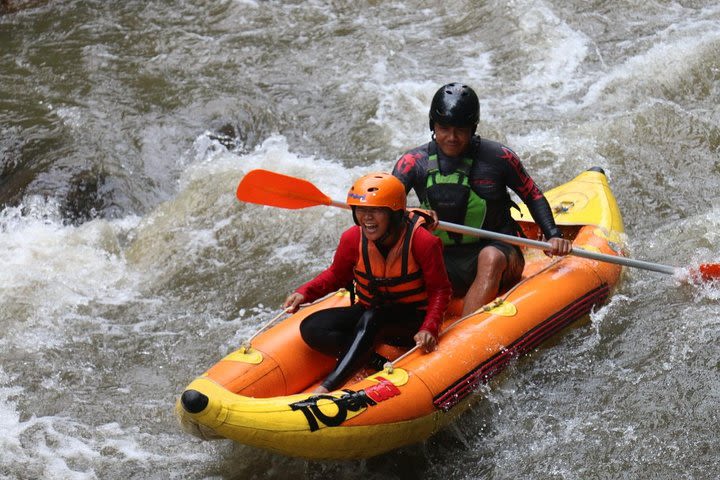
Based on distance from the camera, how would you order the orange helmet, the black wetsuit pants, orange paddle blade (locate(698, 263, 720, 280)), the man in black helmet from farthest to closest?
orange paddle blade (locate(698, 263, 720, 280))
the man in black helmet
the black wetsuit pants
the orange helmet

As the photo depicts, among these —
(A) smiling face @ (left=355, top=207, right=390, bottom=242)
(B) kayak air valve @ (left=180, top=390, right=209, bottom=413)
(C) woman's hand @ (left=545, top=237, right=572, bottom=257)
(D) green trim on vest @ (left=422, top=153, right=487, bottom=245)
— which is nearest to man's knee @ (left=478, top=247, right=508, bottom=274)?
(D) green trim on vest @ (left=422, top=153, right=487, bottom=245)

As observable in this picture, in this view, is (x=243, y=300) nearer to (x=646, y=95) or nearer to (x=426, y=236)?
(x=426, y=236)

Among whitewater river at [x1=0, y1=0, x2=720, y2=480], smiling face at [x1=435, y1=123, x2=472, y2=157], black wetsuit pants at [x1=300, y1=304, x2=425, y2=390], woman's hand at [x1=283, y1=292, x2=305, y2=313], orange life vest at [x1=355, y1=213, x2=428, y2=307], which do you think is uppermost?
smiling face at [x1=435, y1=123, x2=472, y2=157]

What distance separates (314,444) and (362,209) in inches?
38.8

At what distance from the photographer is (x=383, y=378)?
3947mm

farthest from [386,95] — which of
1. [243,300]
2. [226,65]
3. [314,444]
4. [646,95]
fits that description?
[314,444]

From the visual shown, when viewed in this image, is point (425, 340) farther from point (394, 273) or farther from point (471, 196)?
point (471, 196)

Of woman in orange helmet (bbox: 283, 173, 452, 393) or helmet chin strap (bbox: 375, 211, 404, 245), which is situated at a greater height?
→ helmet chin strap (bbox: 375, 211, 404, 245)

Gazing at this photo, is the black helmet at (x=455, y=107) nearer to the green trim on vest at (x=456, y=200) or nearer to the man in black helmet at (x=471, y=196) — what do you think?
the man in black helmet at (x=471, y=196)

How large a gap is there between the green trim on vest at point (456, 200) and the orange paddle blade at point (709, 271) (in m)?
1.35

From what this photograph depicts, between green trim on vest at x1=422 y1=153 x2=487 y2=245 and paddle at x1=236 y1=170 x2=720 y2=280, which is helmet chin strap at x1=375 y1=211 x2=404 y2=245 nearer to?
paddle at x1=236 y1=170 x2=720 y2=280

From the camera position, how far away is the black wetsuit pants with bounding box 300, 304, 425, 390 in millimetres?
4191

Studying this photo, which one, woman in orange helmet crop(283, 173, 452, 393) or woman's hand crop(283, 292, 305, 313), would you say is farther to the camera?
woman's hand crop(283, 292, 305, 313)

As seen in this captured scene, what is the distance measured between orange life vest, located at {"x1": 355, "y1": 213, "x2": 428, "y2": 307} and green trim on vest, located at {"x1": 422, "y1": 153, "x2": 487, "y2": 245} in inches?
17.9
